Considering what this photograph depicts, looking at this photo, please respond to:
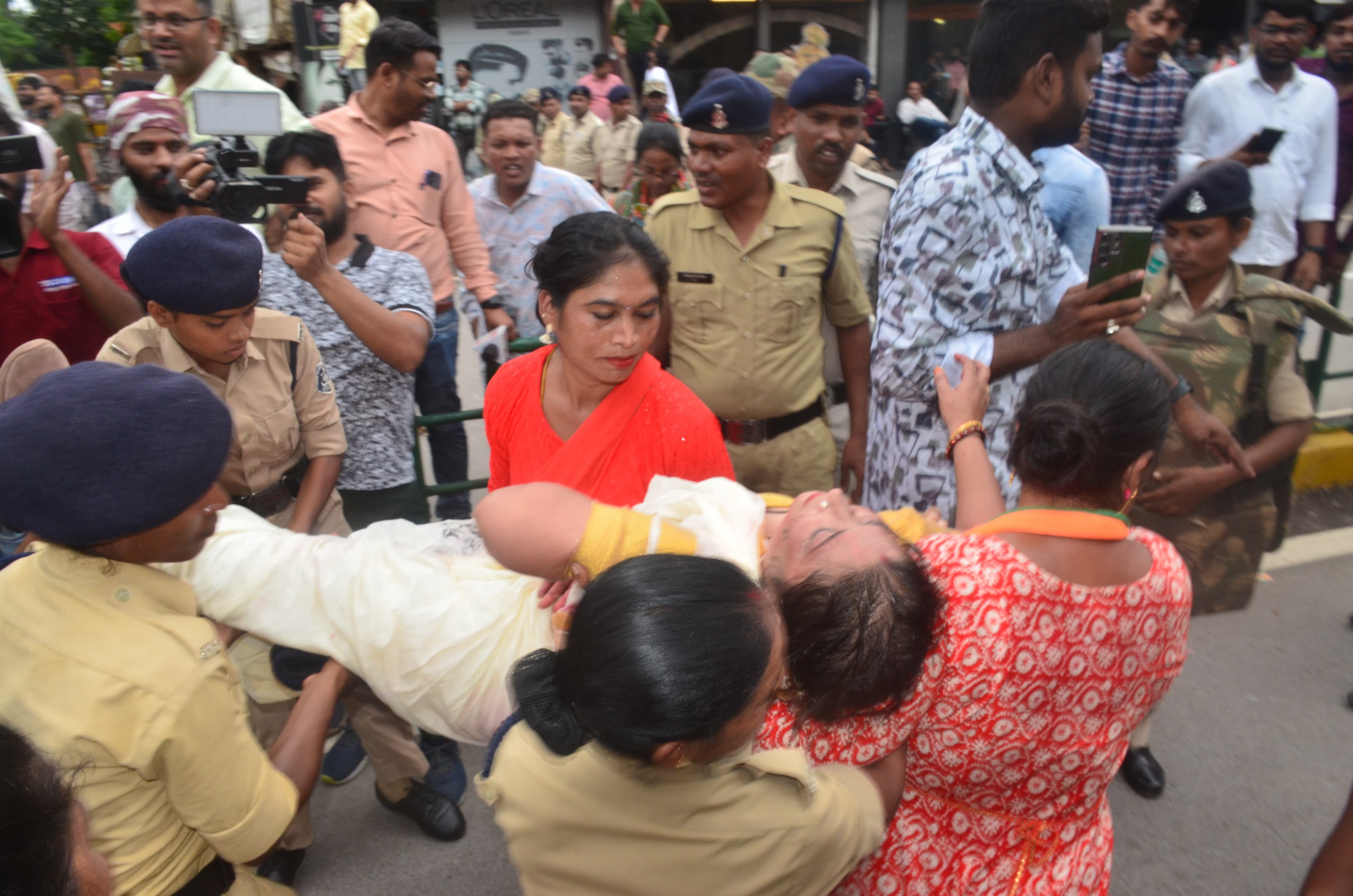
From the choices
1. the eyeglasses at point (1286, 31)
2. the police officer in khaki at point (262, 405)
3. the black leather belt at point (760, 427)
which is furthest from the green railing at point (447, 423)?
the eyeglasses at point (1286, 31)

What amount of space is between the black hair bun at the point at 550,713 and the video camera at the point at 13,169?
2679mm

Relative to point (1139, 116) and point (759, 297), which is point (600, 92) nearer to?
point (1139, 116)

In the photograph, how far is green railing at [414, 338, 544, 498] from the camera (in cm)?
366

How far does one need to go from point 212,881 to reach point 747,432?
208 cm

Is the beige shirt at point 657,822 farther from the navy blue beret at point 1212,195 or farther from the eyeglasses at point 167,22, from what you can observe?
the eyeglasses at point 167,22

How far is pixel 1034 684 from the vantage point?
1371 millimetres

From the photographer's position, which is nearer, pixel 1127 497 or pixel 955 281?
pixel 1127 497

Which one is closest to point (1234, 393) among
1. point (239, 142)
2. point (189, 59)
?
point (239, 142)

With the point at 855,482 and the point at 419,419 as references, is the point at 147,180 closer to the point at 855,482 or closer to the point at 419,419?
the point at 419,419

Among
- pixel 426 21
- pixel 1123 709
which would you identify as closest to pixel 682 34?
pixel 426 21

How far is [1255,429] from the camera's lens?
285cm

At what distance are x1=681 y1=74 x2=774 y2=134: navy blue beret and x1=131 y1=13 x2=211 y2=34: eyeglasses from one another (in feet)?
7.83

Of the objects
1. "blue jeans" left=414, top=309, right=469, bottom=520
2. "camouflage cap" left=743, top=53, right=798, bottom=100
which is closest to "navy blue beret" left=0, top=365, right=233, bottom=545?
"blue jeans" left=414, top=309, right=469, bottom=520

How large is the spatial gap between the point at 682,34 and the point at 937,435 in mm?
16399
